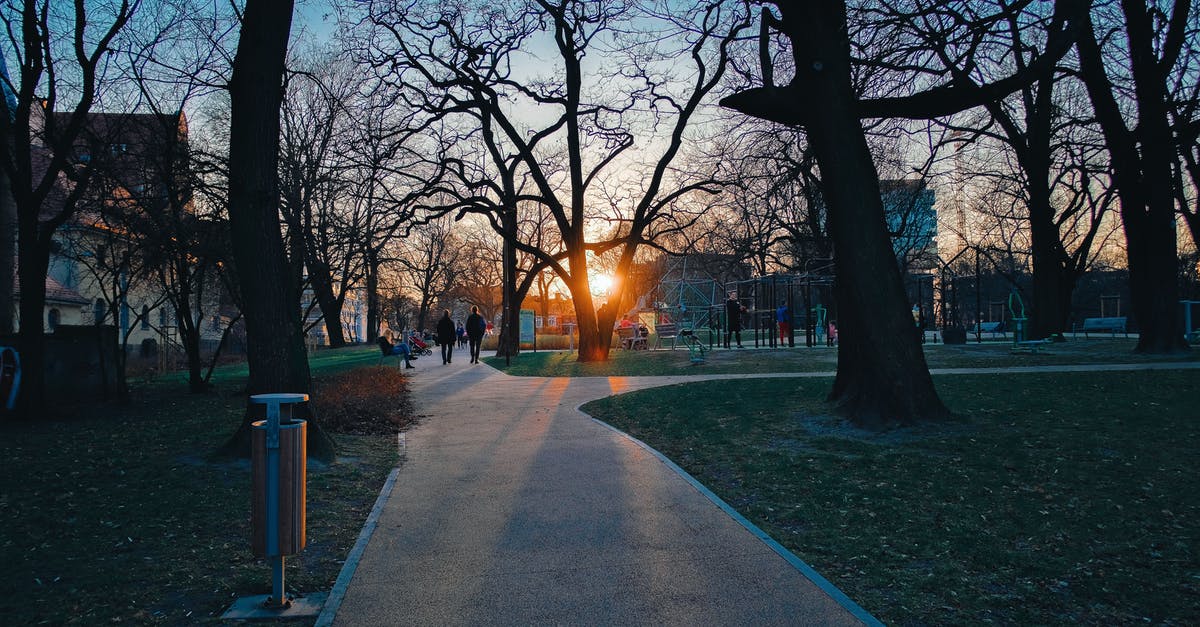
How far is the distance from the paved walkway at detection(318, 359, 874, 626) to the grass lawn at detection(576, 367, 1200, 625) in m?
0.49

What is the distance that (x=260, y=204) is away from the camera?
8.22 meters

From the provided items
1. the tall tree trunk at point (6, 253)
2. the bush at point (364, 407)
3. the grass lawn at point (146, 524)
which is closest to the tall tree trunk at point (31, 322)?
the grass lawn at point (146, 524)

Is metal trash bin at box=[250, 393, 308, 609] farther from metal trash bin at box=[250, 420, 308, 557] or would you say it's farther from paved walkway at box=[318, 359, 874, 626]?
paved walkway at box=[318, 359, 874, 626]

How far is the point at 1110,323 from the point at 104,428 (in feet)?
126

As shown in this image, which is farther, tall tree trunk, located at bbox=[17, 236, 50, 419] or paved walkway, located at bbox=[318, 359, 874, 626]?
tall tree trunk, located at bbox=[17, 236, 50, 419]

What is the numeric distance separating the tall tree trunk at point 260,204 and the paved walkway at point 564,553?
171 cm

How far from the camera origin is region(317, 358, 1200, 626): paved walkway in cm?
410

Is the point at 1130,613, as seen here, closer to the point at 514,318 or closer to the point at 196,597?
the point at 196,597

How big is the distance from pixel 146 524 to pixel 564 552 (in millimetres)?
3196

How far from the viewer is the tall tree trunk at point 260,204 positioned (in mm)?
8141

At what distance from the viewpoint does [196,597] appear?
440 centimetres

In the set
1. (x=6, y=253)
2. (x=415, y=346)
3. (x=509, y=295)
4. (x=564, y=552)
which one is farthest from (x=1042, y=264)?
(x=6, y=253)

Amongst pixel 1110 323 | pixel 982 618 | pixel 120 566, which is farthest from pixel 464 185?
pixel 1110 323

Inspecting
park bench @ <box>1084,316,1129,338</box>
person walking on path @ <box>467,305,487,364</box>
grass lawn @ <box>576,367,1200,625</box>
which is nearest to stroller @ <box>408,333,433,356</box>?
person walking on path @ <box>467,305,487,364</box>
